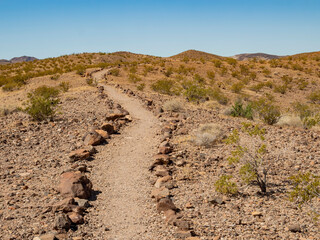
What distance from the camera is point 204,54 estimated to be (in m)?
95.4

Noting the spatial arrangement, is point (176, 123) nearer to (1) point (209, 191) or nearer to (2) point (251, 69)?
(1) point (209, 191)

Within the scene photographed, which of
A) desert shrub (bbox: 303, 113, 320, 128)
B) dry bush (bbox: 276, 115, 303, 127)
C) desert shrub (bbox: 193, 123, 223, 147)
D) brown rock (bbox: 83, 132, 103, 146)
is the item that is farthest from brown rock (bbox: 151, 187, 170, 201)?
dry bush (bbox: 276, 115, 303, 127)

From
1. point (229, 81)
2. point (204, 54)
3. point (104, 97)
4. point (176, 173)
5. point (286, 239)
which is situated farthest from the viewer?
point (204, 54)

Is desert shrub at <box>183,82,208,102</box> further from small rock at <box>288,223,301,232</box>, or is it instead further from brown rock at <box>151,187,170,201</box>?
small rock at <box>288,223,301,232</box>

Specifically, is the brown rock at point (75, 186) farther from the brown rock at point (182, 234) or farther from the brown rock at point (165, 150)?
the brown rock at point (165, 150)

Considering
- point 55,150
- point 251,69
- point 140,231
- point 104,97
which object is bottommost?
point 140,231

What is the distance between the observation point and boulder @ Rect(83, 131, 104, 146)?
10555 millimetres

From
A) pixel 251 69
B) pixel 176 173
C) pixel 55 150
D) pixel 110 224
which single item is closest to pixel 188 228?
pixel 110 224

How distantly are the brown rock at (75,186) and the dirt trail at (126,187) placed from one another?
37 centimetres

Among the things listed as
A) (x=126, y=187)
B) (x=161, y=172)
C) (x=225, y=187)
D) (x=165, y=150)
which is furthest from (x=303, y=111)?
(x=126, y=187)

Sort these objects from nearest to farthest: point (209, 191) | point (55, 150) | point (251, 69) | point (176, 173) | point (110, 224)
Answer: point (110, 224) < point (209, 191) < point (176, 173) < point (55, 150) < point (251, 69)

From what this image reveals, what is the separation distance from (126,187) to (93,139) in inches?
145

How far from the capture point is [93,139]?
1062 centimetres

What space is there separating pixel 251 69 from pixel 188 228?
3964 cm
